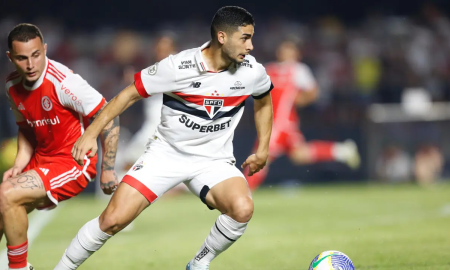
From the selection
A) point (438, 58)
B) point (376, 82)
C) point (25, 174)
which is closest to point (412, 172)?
point (376, 82)

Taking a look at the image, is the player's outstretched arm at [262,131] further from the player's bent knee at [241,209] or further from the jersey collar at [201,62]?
the jersey collar at [201,62]

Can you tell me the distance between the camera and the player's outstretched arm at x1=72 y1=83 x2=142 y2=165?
5.15 metres

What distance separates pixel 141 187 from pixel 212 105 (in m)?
0.91

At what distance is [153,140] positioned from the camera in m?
5.91

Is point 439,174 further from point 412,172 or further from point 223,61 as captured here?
point 223,61

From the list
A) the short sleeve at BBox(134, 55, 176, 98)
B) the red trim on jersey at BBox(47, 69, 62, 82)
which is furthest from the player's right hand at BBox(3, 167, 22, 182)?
the short sleeve at BBox(134, 55, 176, 98)

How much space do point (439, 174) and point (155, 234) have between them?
8.60 meters

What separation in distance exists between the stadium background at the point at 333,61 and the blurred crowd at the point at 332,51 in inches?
1.1

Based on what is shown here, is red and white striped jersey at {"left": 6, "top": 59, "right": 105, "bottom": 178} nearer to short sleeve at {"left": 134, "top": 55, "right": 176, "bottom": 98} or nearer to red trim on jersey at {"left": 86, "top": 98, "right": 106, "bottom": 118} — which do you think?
red trim on jersey at {"left": 86, "top": 98, "right": 106, "bottom": 118}

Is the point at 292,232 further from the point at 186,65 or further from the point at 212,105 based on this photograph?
the point at 186,65

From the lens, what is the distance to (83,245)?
5.26 meters

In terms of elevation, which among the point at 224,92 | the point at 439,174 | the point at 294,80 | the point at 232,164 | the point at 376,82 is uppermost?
the point at 224,92

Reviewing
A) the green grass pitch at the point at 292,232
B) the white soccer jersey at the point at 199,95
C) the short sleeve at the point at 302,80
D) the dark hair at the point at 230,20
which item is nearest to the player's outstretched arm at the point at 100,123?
the white soccer jersey at the point at 199,95

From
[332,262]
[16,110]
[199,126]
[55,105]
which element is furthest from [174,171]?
[16,110]
